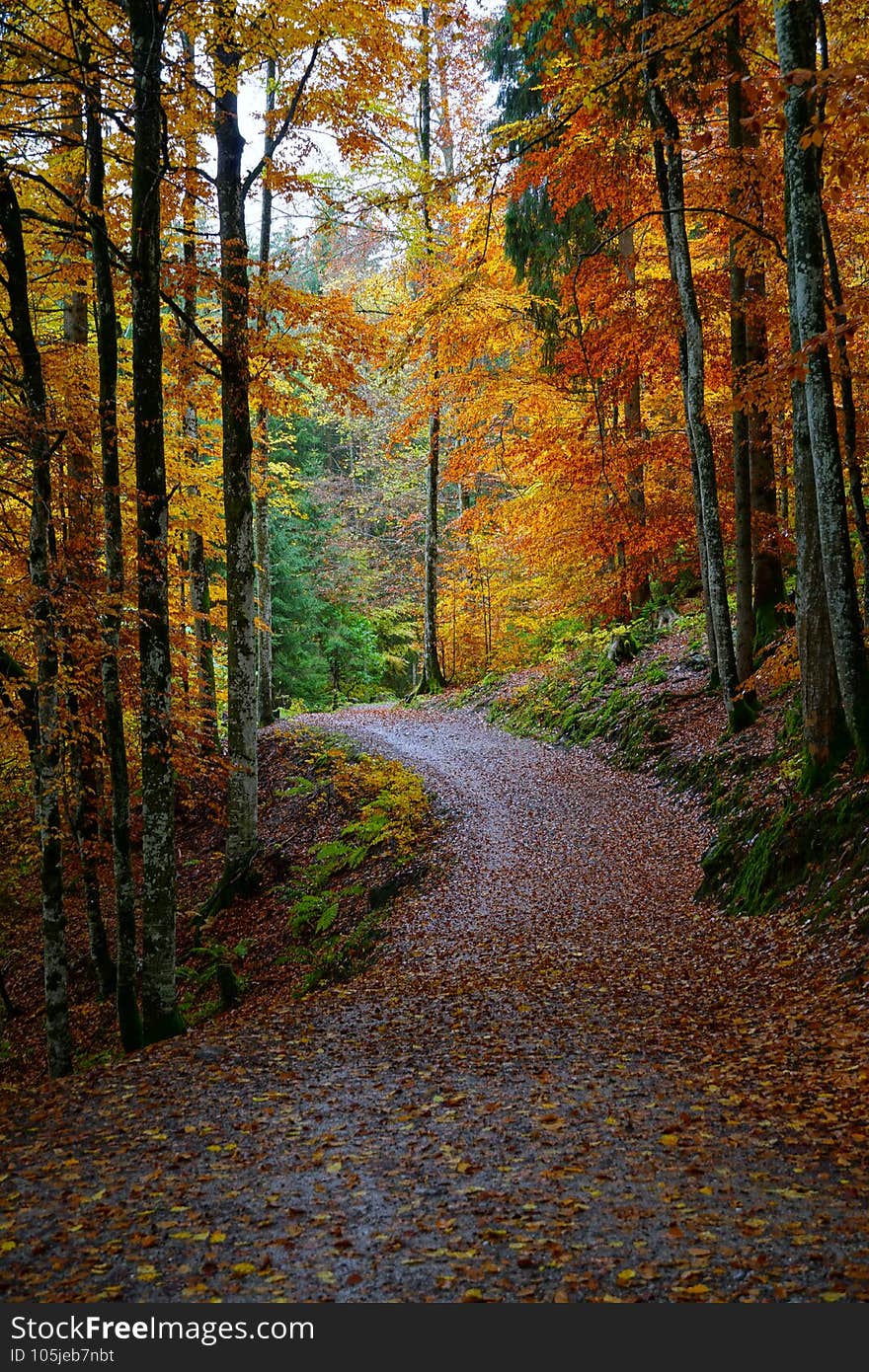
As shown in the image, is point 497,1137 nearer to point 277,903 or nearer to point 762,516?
point 277,903

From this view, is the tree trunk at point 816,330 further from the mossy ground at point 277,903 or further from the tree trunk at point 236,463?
the tree trunk at point 236,463

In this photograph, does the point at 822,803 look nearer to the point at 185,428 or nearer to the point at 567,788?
the point at 567,788

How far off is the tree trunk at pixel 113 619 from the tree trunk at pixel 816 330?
622 centimetres

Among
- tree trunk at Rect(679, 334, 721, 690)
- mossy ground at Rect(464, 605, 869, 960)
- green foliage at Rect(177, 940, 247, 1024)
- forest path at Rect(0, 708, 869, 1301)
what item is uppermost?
tree trunk at Rect(679, 334, 721, 690)

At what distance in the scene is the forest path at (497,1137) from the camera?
3570mm

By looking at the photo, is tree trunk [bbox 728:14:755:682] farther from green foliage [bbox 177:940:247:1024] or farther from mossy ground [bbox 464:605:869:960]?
green foliage [bbox 177:940:247:1024]

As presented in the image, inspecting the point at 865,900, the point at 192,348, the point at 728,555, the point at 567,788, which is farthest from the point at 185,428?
the point at 865,900

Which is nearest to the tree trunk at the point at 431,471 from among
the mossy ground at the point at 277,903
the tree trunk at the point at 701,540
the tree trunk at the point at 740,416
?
the tree trunk at the point at 701,540

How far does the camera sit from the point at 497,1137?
4859mm

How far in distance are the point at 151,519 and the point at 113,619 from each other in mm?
1273

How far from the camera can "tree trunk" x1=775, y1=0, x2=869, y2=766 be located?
7113 mm

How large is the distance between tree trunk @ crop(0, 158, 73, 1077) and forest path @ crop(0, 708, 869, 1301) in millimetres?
1689

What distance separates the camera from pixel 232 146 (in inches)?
456

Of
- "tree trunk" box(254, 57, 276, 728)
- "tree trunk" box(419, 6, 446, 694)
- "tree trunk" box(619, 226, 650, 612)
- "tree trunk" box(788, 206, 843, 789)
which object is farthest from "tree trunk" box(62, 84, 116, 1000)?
"tree trunk" box(619, 226, 650, 612)
